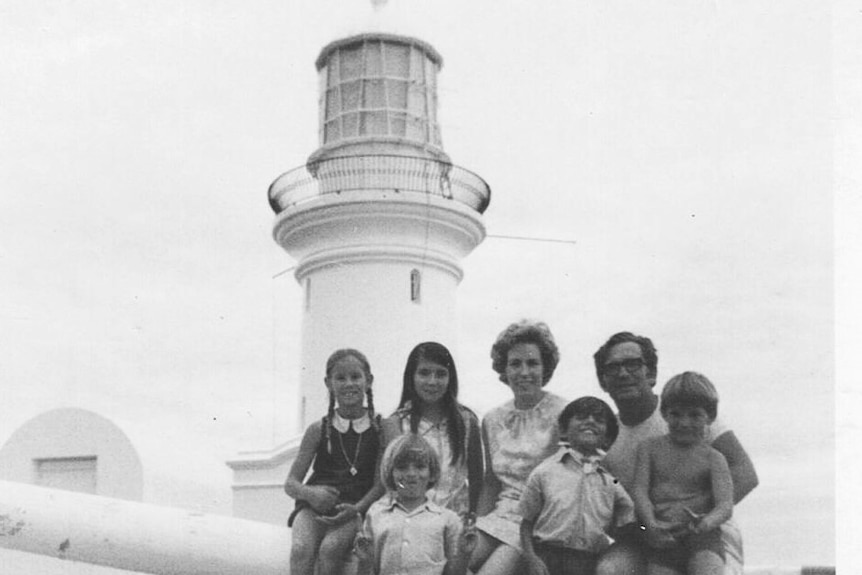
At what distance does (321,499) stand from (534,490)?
0.44m

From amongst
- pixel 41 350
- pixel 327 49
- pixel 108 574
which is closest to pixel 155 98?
pixel 41 350

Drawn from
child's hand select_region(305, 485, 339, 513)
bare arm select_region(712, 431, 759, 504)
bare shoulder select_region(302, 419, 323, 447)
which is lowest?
child's hand select_region(305, 485, 339, 513)

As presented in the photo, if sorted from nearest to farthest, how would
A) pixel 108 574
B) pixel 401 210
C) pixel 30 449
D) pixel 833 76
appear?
pixel 108 574 → pixel 30 449 → pixel 833 76 → pixel 401 210

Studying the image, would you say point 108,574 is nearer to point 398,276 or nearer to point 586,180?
point 586,180

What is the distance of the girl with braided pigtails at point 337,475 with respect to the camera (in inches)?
100

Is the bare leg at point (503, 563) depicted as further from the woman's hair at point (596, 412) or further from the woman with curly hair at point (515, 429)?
the woman's hair at point (596, 412)

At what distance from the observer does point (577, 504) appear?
2568mm

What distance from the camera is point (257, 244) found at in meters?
6.81

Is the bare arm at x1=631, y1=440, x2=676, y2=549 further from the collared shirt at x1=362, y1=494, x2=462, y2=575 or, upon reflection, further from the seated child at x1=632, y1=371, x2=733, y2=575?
the collared shirt at x1=362, y1=494, x2=462, y2=575

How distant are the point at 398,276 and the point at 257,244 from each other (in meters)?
1.03

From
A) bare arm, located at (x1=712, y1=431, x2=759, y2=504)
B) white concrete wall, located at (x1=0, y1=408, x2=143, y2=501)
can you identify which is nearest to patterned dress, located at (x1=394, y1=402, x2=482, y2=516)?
bare arm, located at (x1=712, y1=431, x2=759, y2=504)

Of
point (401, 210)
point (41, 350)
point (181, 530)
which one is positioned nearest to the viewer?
point (181, 530)

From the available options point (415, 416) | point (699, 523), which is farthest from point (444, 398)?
point (699, 523)

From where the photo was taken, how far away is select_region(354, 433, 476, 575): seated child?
8.30 feet
